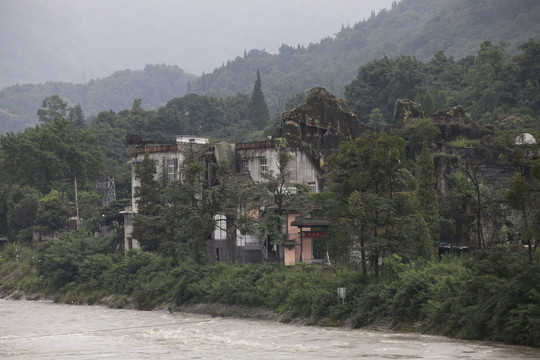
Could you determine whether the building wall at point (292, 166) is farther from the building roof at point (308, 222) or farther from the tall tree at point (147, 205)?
the building roof at point (308, 222)

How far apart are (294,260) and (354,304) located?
14.7 metres

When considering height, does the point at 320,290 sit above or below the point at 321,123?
below

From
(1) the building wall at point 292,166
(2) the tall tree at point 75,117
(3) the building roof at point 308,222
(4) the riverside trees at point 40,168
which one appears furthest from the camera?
(2) the tall tree at point 75,117

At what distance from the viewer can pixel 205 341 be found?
35.7 metres

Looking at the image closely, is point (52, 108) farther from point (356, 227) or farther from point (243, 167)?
point (356, 227)

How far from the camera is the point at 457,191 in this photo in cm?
5641

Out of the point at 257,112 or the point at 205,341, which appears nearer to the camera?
the point at 205,341

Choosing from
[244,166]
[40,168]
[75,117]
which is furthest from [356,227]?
[75,117]

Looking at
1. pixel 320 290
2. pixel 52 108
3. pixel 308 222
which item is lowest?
pixel 320 290

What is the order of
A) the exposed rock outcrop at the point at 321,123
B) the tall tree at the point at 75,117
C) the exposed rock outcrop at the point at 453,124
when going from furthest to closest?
the tall tree at the point at 75,117 < the exposed rock outcrop at the point at 321,123 < the exposed rock outcrop at the point at 453,124

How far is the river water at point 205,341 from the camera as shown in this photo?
29109mm

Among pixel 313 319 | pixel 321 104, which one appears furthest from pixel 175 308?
pixel 321 104

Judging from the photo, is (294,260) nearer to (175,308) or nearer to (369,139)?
(175,308)

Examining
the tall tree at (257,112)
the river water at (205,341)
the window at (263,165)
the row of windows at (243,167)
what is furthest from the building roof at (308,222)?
the tall tree at (257,112)
